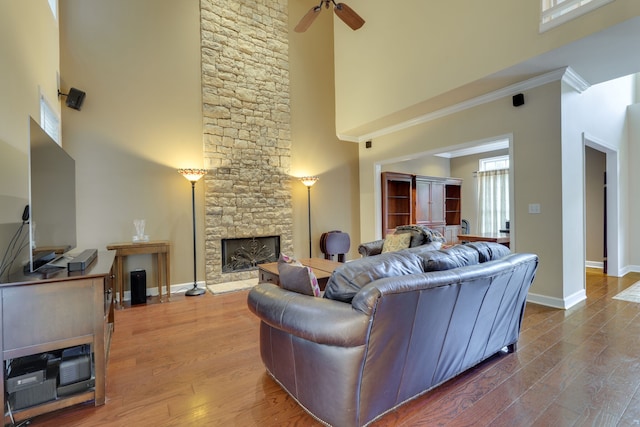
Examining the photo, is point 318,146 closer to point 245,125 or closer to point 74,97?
point 245,125

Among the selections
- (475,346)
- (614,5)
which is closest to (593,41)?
(614,5)

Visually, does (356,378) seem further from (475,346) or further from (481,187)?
(481,187)

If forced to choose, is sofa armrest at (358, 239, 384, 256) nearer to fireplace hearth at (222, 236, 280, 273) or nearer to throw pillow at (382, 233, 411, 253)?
throw pillow at (382, 233, 411, 253)

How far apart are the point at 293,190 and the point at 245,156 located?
1086 mm

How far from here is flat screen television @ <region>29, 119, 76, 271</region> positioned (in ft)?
6.22

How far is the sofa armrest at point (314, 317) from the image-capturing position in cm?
136

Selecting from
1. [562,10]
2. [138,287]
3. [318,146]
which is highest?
[562,10]

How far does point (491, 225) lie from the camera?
755 cm

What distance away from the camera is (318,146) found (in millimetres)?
5961

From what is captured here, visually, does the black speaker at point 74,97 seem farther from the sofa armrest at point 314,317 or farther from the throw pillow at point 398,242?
the throw pillow at point 398,242

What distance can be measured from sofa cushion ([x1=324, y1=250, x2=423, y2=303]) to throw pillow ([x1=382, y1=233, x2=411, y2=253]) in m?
2.35

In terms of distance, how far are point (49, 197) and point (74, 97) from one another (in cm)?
233

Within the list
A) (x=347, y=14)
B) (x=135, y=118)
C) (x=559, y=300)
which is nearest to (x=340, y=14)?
(x=347, y=14)

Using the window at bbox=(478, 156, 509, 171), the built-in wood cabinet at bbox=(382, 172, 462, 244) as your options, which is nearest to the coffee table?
the built-in wood cabinet at bbox=(382, 172, 462, 244)
